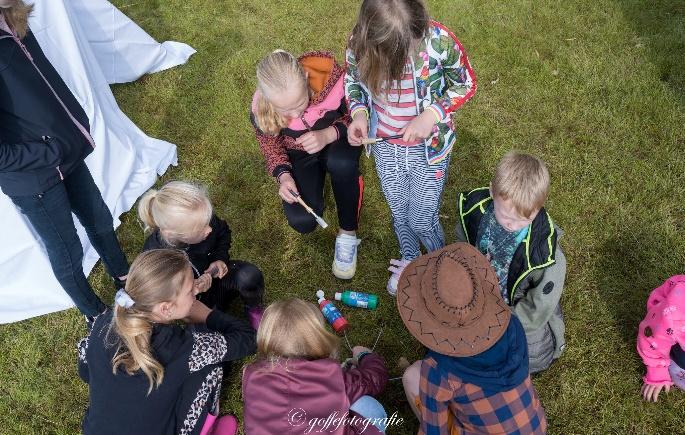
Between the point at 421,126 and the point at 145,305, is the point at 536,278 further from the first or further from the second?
the point at 145,305

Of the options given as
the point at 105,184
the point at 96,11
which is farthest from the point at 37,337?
the point at 96,11

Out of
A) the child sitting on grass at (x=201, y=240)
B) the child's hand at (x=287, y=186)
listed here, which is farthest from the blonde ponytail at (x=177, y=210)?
the child's hand at (x=287, y=186)

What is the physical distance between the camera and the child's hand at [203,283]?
112 inches

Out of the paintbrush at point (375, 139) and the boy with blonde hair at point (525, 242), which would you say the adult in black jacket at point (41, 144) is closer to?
the paintbrush at point (375, 139)

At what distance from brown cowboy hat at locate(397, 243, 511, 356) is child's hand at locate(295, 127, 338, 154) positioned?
3.94 ft

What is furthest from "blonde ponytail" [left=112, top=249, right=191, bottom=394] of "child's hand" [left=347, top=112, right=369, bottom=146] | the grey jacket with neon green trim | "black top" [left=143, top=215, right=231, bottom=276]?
the grey jacket with neon green trim

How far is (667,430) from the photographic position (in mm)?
2691

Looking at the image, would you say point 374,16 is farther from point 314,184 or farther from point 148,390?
point 148,390

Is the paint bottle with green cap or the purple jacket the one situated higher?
the purple jacket

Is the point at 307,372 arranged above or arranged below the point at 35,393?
above

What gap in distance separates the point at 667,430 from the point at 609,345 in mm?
491

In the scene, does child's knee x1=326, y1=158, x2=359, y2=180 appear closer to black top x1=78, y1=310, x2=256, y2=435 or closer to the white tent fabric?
black top x1=78, y1=310, x2=256, y2=435

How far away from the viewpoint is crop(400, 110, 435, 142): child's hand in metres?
2.62

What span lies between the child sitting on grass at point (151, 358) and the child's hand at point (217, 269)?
0.43 metres
